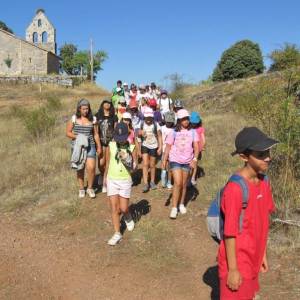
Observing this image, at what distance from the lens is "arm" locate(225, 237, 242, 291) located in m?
3.12

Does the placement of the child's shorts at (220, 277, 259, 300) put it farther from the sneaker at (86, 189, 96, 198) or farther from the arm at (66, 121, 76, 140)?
the sneaker at (86, 189, 96, 198)

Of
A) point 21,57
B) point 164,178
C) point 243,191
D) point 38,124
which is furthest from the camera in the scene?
point 21,57

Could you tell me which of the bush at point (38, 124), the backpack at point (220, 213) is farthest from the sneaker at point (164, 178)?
the bush at point (38, 124)

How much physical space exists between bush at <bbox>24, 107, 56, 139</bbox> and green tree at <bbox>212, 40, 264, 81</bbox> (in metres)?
19.5

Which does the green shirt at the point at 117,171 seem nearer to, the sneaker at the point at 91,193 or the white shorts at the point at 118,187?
the white shorts at the point at 118,187

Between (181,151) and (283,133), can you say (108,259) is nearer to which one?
(181,151)

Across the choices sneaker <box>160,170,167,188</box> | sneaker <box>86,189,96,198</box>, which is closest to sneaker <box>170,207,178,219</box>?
sneaker <box>160,170,167,188</box>

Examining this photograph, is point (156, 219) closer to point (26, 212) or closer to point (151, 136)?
point (151, 136)

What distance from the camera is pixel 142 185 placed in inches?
360

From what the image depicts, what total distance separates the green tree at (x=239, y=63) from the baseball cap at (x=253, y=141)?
31295 millimetres

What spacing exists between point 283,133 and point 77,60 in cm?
7704

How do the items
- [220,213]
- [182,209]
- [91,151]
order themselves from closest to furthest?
[220,213] → [182,209] → [91,151]

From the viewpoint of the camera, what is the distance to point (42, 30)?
7288 cm

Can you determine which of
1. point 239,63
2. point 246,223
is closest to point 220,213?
point 246,223
